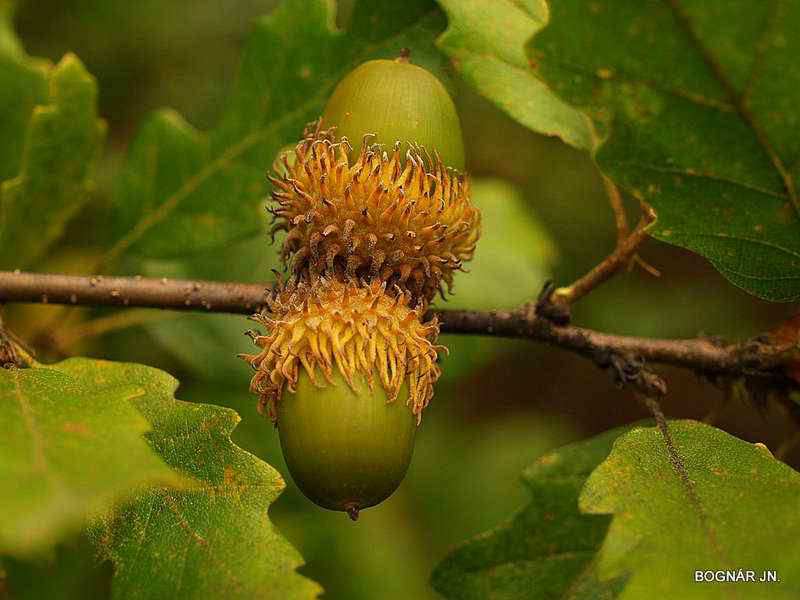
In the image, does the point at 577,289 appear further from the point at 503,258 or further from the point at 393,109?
the point at 503,258

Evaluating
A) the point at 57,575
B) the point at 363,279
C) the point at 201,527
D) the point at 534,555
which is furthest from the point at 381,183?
the point at 57,575

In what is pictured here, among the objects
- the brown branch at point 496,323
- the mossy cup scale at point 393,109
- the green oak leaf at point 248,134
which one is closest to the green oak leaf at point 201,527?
the brown branch at point 496,323

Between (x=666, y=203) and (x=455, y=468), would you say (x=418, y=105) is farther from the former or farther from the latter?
(x=455, y=468)

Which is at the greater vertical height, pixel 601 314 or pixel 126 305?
pixel 126 305

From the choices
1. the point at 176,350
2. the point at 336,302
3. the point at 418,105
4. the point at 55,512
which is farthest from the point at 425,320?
the point at 176,350

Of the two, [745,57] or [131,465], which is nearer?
[131,465]

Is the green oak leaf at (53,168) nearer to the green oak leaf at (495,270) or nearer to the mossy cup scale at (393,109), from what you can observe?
the mossy cup scale at (393,109)
